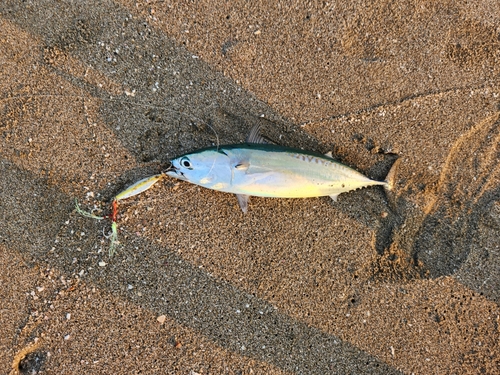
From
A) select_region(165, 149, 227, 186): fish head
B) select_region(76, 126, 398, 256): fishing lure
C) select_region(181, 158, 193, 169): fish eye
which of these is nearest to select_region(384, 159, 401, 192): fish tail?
select_region(76, 126, 398, 256): fishing lure

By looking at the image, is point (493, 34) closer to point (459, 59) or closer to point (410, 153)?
point (459, 59)

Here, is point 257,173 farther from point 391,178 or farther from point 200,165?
point 391,178

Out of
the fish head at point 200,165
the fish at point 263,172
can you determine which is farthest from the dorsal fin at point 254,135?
the fish head at point 200,165

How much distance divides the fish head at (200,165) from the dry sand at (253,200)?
0.84ft

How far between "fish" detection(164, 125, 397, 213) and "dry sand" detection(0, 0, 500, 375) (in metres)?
0.19

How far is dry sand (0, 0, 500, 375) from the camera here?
2816mm

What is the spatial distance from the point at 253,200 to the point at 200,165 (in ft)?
1.94

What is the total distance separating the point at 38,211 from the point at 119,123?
3.32ft

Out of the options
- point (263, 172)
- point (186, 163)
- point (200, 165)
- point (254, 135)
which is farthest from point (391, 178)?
point (186, 163)

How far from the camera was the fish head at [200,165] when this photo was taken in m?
2.66

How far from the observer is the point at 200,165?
2664 mm

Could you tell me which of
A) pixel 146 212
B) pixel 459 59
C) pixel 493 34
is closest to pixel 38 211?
pixel 146 212

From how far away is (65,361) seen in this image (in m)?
2.79

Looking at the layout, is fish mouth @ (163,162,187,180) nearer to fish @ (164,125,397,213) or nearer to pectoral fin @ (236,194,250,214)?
fish @ (164,125,397,213)
